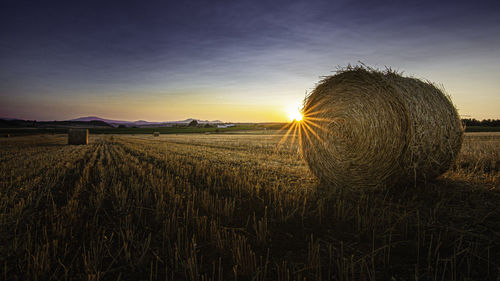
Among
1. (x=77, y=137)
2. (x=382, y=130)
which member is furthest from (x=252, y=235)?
(x=77, y=137)

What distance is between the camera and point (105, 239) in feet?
9.02

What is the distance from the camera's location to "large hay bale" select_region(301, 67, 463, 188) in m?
4.30

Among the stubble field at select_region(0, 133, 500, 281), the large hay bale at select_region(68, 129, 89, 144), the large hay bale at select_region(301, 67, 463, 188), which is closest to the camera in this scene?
the stubble field at select_region(0, 133, 500, 281)

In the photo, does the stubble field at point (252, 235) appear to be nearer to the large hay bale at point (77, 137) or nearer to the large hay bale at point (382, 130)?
the large hay bale at point (382, 130)

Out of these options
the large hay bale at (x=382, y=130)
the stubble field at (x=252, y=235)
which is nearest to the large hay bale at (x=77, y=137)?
the stubble field at (x=252, y=235)

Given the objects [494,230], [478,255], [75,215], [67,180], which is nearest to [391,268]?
[478,255]

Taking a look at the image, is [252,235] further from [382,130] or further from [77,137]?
[77,137]

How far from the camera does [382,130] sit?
14.9ft

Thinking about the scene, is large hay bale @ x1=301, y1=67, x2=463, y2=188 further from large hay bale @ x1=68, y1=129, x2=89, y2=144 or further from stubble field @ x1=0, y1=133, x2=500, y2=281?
large hay bale @ x1=68, y1=129, x2=89, y2=144

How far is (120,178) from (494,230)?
673 centimetres

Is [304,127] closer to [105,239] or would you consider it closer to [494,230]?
[494,230]

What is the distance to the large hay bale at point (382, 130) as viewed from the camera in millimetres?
4305

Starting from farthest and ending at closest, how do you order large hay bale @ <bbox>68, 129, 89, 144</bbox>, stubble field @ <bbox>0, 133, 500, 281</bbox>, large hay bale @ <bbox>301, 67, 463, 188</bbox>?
large hay bale @ <bbox>68, 129, 89, 144</bbox> < large hay bale @ <bbox>301, 67, 463, 188</bbox> < stubble field @ <bbox>0, 133, 500, 281</bbox>

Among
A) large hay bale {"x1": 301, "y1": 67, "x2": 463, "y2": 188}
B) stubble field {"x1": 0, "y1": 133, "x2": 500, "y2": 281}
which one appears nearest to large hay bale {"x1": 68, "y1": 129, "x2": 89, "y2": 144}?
stubble field {"x1": 0, "y1": 133, "x2": 500, "y2": 281}
